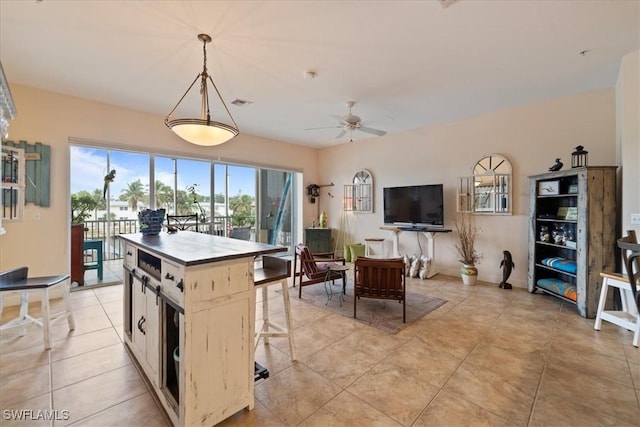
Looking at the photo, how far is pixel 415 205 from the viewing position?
5.29 metres

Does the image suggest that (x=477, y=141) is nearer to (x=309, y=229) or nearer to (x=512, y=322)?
(x=512, y=322)

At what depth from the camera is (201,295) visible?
1.53m

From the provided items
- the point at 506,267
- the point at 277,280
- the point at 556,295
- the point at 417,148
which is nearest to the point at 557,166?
the point at 506,267

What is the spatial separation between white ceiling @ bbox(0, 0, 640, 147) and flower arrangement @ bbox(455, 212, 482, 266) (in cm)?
195

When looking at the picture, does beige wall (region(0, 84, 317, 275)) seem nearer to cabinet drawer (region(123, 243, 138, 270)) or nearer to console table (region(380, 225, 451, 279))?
cabinet drawer (region(123, 243, 138, 270))

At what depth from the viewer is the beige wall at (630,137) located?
110 inches

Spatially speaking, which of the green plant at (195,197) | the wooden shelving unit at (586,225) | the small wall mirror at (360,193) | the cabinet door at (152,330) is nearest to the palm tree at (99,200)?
the green plant at (195,197)

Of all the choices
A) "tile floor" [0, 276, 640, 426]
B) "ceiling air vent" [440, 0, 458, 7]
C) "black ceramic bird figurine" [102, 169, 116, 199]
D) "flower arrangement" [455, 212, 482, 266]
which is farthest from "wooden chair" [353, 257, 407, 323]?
"black ceramic bird figurine" [102, 169, 116, 199]

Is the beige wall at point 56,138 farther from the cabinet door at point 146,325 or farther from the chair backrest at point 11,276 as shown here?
the cabinet door at point 146,325

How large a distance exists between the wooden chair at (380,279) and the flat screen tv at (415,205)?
227 centimetres

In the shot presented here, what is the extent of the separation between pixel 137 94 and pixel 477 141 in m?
5.41

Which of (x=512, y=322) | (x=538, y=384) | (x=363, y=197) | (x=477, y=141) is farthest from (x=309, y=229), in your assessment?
(x=538, y=384)

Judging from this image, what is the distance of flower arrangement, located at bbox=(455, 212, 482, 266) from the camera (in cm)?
469

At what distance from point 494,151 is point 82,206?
700 centimetres
